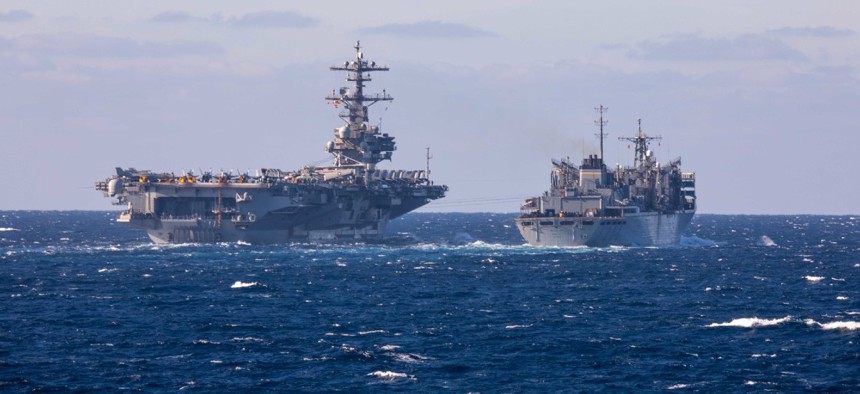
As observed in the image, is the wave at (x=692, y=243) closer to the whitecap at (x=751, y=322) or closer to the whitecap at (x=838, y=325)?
the whitecap at (x=751, y=322)

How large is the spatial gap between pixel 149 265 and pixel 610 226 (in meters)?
38.2

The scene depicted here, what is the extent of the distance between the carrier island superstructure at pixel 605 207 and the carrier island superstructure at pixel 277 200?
14.1 m

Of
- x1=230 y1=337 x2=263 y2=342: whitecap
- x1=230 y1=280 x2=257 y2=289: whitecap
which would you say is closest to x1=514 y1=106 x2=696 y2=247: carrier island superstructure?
x1=230 y1=280 x2=257 y2=289: whitecap

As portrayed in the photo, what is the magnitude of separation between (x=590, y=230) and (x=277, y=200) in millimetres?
25404

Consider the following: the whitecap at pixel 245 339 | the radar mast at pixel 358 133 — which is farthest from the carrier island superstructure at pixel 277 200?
the whitecap at pixel 245 339

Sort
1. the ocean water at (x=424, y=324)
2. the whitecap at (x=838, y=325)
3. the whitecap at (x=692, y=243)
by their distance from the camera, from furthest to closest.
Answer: the whitecap at (x=692, y=243)
the whitecap at (x=838, y=325)
the ocean water at (x=424, y=324)

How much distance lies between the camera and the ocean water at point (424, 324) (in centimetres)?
4172

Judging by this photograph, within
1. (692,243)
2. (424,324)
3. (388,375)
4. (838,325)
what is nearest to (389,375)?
(388,375)

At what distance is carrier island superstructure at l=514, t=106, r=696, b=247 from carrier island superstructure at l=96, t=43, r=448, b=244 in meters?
14.1

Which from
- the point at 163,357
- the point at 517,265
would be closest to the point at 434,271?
the point at 517,265

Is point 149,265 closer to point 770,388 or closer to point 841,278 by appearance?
point 841,278

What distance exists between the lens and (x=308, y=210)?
359ft

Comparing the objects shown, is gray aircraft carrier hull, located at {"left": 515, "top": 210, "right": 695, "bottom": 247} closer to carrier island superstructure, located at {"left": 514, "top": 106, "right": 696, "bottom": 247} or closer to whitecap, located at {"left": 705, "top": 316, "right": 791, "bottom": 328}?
carrier island superstructure, located at {"left": 514, "top": 106, "right": 696, "bottom": 247}

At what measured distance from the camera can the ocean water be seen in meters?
41.7
